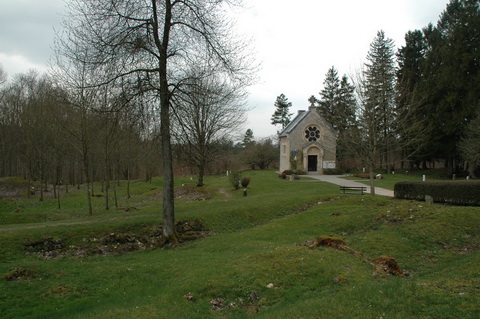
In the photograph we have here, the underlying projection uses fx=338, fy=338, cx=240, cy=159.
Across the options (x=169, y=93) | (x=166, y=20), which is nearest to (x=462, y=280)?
(x=169, y=93)

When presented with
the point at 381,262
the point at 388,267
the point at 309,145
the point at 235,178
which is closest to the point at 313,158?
the point at 309,145

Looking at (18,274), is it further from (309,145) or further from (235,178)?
(309,145)

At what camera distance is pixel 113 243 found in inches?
551

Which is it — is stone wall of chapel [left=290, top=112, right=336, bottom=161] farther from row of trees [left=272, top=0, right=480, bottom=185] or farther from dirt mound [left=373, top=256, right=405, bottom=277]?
dirt mound [left=373, top=256, right=405, bottom=277]

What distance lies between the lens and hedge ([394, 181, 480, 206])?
16844mm

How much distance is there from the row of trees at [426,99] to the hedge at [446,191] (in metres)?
2.96

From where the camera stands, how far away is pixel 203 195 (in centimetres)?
2953

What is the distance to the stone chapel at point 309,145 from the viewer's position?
48188 millimetres

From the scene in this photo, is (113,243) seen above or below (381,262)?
below

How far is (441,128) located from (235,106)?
1033 inches

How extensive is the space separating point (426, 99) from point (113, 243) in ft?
132

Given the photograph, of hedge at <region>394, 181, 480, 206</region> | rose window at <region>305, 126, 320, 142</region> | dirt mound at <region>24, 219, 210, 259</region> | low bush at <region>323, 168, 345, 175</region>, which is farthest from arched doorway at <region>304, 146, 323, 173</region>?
dirt mound at <region>24, 219, 210, 259</region>

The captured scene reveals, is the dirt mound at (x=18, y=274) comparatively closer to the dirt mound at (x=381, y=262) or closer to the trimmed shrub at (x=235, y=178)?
the dirt mound at (x=381, y=262)

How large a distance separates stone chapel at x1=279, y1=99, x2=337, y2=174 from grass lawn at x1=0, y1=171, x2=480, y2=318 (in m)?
31.9
